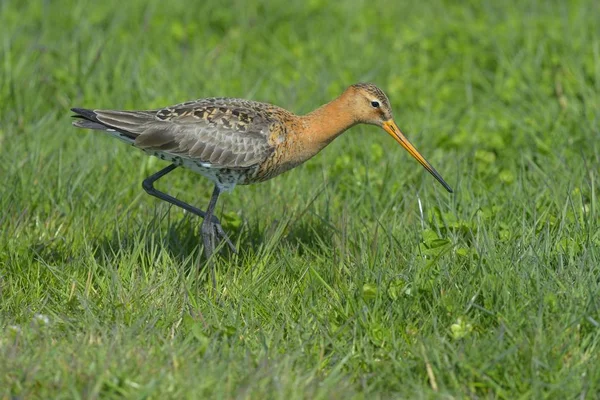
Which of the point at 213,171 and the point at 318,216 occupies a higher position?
the point at 213,171

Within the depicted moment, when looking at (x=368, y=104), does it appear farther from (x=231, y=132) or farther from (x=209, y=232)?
(x=209, y=232)

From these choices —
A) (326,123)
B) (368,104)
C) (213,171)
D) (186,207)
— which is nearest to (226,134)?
(213,171)

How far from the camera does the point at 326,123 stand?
6.29 meters

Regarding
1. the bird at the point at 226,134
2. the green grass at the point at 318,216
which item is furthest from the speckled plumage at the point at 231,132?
the green grass at the point at 318,216

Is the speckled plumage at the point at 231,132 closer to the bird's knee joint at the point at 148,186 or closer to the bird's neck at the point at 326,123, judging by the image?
the bird's neck at the point at 326,123

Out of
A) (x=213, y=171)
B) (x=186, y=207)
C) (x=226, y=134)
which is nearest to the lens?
(x=226, y=134)

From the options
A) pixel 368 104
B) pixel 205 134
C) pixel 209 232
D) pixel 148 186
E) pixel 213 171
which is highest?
pixel 368 104

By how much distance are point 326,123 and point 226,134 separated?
26.9 inches

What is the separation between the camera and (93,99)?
8164 millimetres

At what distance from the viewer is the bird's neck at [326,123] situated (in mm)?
6258

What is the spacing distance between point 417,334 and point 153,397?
54.6 inches

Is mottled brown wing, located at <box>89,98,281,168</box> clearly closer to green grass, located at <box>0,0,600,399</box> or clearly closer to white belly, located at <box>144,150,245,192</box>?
white belly, located at <box>144,150,245,192</box>

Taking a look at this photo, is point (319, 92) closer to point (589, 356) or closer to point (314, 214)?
point (314, 214)

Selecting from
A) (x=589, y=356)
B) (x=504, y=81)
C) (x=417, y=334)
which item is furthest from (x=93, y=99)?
(x=589, y=356)
